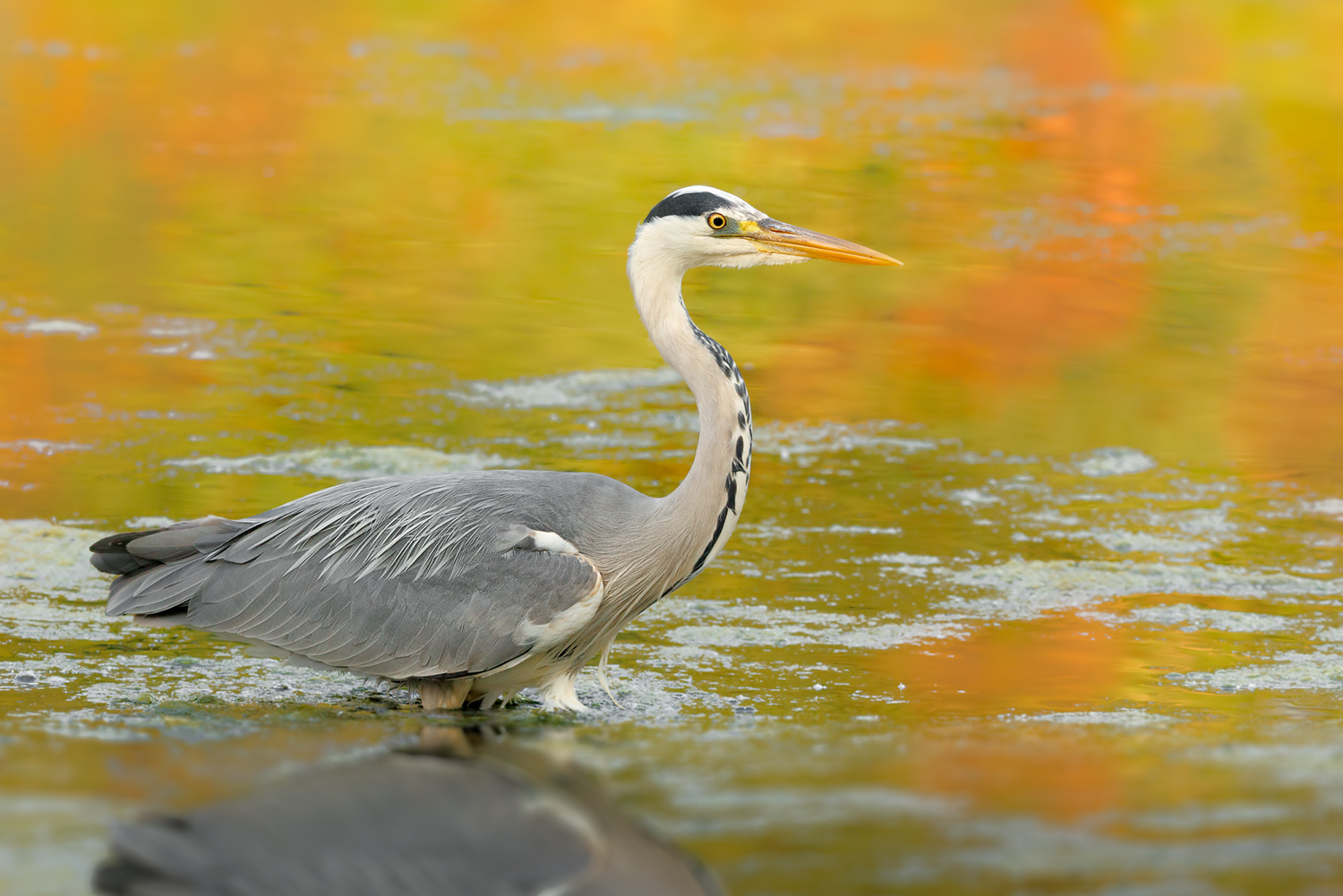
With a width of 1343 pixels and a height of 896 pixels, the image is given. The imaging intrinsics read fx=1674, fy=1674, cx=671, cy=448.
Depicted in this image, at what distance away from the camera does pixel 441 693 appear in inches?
226

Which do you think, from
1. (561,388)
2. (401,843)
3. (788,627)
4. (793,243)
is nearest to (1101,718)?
(788,627)

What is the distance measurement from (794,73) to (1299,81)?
626 centimetres

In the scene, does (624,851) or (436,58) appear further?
(436,58)

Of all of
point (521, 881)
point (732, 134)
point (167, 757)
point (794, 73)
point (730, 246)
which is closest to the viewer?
point (521, 881)

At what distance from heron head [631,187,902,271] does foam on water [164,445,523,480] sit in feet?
7.16

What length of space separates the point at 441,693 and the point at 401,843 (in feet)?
6.08

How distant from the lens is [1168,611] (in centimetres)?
680

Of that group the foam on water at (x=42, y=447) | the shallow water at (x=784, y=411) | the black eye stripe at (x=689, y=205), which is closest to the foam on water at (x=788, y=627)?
the shallow water at (x=784, y=411)

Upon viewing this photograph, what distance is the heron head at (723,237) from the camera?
5.92 m

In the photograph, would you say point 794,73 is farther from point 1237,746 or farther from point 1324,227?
point 1237,746

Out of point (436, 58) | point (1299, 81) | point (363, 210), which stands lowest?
point (363, 210)

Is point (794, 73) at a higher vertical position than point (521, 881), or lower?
higher

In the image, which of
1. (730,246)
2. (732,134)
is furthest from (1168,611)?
(732,134)

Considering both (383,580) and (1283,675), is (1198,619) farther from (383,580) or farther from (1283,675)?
(383,580)
